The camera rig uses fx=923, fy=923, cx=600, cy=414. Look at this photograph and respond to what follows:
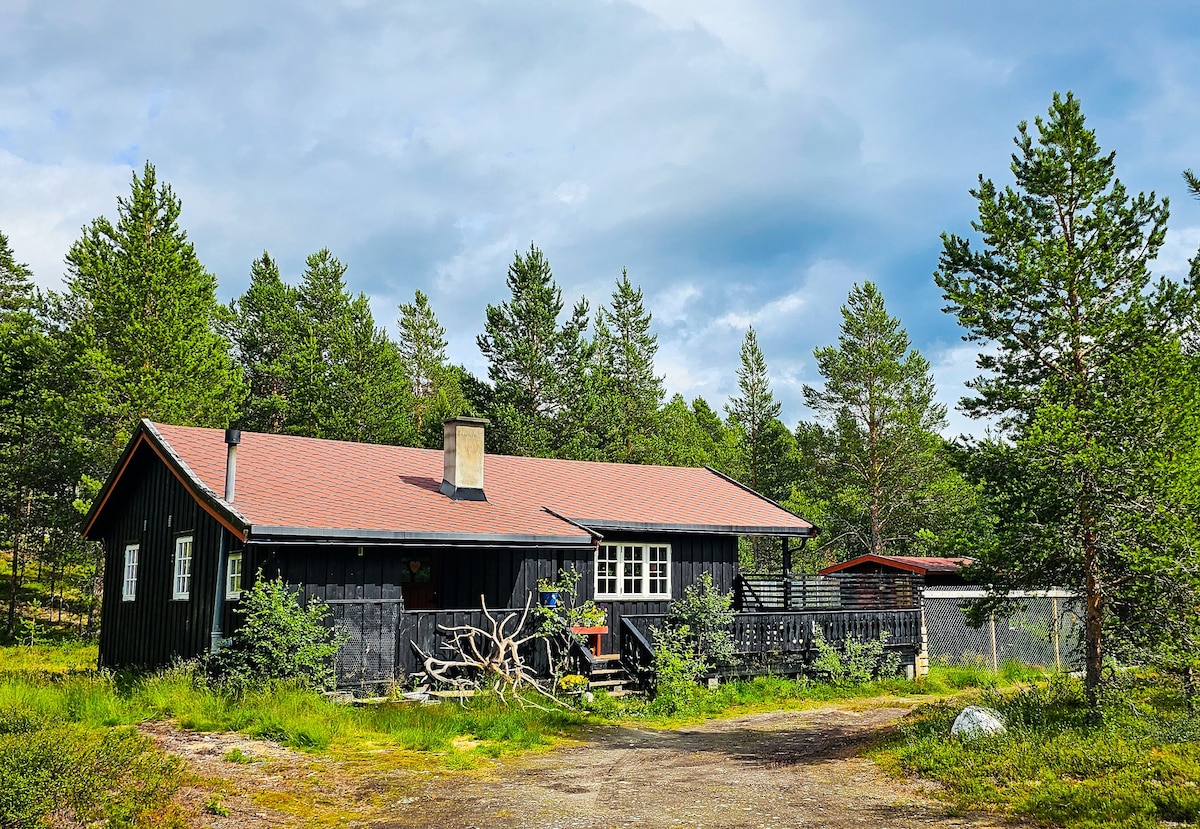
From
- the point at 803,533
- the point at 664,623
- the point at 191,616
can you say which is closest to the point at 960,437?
the point at 664,623

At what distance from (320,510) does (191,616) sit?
314 centimetres

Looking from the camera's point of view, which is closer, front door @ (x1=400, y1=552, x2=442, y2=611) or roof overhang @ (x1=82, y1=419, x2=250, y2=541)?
roof overhang @ (x1=82, y1=419, x2=250, y2=541)

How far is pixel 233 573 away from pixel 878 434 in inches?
1202

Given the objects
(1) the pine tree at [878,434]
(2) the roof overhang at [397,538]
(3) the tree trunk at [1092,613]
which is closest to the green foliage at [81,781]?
(2) the roof overhang at [397,538]

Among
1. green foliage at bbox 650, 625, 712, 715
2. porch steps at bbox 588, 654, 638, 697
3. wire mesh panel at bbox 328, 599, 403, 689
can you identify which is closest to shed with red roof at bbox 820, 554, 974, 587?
green foliage at bbox 650, 625, 712, 715

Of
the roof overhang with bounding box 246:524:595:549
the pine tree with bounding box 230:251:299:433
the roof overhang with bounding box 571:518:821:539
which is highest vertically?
the pine tree with bounding box 230:251:299:433

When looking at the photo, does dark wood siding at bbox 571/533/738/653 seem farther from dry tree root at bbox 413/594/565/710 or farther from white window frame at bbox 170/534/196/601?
white window frame at bbox 170/534/196/601

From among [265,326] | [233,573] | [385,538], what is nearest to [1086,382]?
[385,538]

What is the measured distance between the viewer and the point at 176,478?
17750 millimetres

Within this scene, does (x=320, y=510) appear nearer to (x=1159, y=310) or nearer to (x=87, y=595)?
(x=1159, y=310)

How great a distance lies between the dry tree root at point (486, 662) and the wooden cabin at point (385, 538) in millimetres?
369

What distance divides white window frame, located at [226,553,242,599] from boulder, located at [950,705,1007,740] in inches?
443

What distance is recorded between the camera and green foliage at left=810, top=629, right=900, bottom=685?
18625 mm

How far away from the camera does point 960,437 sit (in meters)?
12.1
